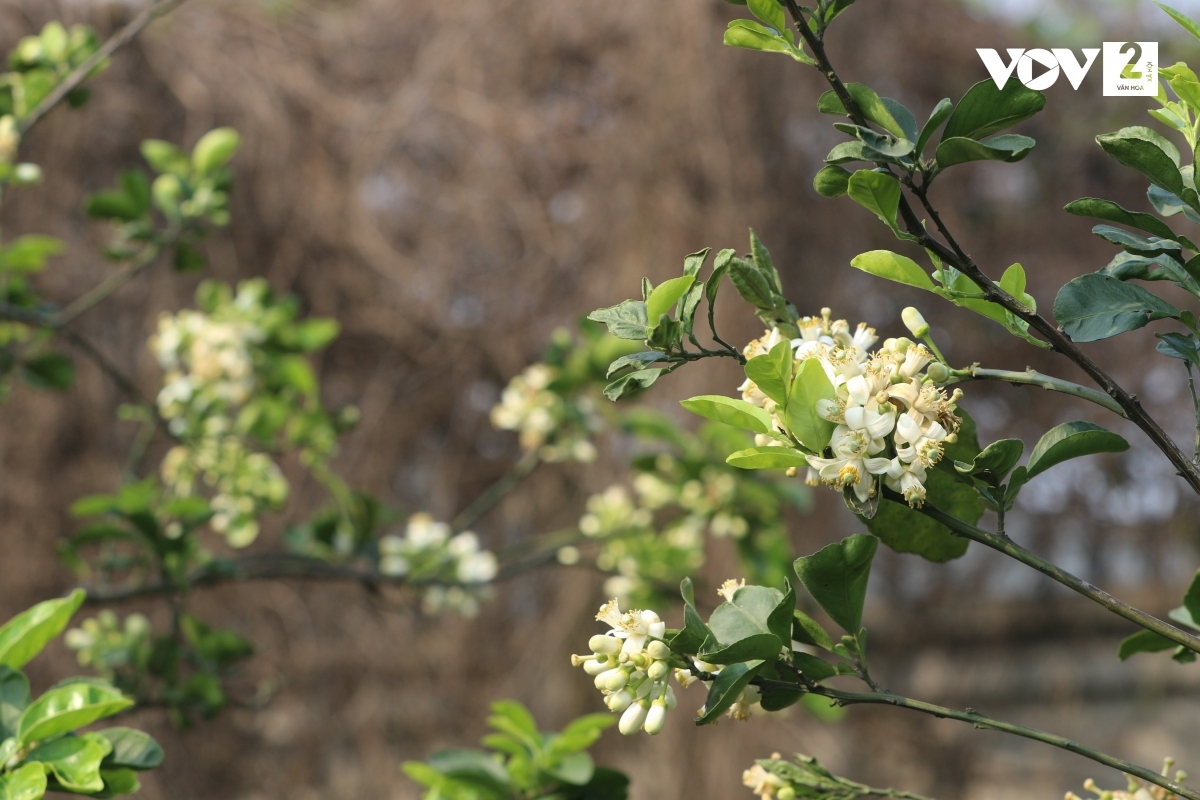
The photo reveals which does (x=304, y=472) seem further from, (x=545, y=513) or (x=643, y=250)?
(x=643, y=250)

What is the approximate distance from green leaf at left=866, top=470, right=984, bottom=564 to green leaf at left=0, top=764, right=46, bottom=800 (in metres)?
0.42

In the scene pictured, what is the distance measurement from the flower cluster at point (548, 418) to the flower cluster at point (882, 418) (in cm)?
93

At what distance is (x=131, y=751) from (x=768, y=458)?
0.39 m

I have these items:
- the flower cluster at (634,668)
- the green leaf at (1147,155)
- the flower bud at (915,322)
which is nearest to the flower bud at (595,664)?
the flower cluster at (634,668)

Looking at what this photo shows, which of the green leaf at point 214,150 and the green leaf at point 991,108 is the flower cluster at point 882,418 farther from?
the green leaf at point 214,150

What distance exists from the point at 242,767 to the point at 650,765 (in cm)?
91

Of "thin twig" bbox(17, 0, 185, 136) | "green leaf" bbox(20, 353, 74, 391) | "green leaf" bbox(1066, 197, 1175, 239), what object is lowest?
"green leaf" bbox(20, 353, 74, 391)

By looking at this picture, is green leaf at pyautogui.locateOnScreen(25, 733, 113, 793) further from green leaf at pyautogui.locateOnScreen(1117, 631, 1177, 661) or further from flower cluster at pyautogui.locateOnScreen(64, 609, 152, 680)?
flower cluster at pyautogui.locateOnScreen(64, 609, 152, 680)

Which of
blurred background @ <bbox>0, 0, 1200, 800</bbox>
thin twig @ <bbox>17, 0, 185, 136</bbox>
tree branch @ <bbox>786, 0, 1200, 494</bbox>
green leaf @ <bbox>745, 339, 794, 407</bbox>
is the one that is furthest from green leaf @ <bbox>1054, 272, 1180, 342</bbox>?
blurred background @ <bbox>0, 0, 1200, 800</bbox>

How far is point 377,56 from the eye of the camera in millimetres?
2336

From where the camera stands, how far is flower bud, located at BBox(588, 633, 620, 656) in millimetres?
442

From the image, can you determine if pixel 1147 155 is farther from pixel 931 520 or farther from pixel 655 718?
pixel 655 718

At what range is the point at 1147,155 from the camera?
45 centimetres

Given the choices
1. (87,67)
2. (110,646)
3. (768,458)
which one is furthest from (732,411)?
(110,646)
